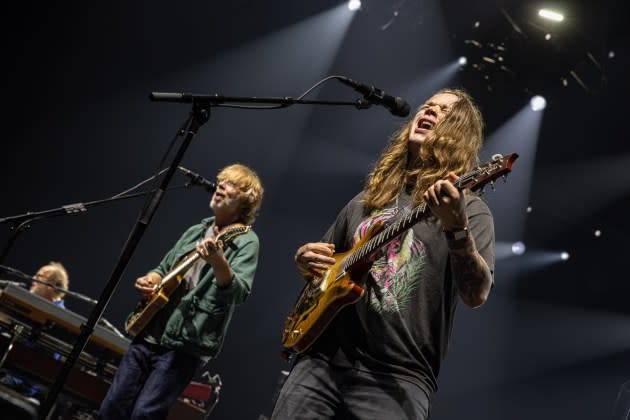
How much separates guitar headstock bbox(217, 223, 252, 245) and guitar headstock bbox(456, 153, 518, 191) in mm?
2101

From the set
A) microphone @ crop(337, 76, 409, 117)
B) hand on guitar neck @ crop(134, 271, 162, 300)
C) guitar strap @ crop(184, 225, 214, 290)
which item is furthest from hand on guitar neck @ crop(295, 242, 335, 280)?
hand on guitar neck @ crop(134, 271, 162, 300)

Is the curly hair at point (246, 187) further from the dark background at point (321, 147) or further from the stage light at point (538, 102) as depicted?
the stage light at point (538, 102)

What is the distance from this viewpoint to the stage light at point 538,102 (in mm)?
9547

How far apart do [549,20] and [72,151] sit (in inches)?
272

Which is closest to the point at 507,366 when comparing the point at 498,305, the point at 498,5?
the point at 498,305

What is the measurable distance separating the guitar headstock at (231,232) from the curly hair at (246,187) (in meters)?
0.21

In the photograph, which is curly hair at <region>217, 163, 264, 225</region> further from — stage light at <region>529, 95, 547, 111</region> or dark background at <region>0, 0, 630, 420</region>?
stage light at <region>529, 95, 547, 111</region>

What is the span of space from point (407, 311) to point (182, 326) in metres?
1.92

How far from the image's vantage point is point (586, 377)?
31.3 ft

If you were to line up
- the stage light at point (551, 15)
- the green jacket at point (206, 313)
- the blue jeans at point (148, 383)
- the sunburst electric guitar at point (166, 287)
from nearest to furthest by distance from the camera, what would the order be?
the blue jeans at point (148, 383)
the green jacket at point (206, 313)
the sunburst electric guitar at point (166, 287)
the stage light at point (551, 15)

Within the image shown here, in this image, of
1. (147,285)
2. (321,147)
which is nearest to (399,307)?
(147,285)

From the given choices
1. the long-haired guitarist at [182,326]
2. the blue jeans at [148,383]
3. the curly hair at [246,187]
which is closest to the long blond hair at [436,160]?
the long-haired guitarist at [182,326]

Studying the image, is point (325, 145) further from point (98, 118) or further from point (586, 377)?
point (586, 377)

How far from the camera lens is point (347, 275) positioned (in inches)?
84.5
